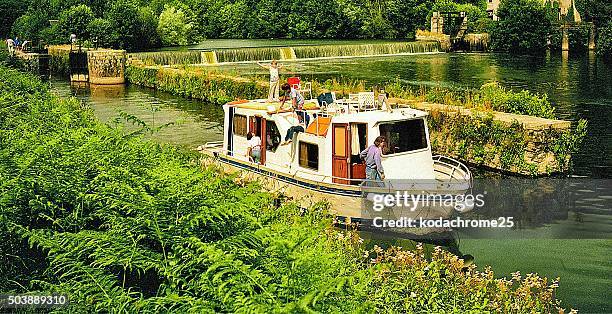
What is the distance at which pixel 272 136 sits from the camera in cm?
1720

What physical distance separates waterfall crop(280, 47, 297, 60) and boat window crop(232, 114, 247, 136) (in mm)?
37697

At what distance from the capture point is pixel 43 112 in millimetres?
12312

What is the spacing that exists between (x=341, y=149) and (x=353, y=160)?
32 cm

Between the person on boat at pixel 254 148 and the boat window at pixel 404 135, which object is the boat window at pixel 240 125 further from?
the boat window at pixel 404 135

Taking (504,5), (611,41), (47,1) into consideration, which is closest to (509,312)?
(611,41)

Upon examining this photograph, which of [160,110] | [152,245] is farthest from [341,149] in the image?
[160,110]

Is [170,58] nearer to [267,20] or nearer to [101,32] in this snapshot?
[101,32]

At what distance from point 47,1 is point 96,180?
79091 mm

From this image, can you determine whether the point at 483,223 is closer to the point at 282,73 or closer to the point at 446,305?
the point at 446,305

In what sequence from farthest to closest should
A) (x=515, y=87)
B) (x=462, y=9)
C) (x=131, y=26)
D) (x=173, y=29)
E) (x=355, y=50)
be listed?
1. (x=462, y=9)
2. (x=173, y=29)
3. (x=131, y=26)
4. (x=355, y=50)
5. (x=515, y=87)

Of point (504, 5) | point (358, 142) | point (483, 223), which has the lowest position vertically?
point (483, 223)

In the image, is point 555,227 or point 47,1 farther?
point 47,1

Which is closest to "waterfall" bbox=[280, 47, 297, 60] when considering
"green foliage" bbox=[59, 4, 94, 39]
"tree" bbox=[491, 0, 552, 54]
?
"green foliage" bbox=[59, 4, 94, 39]

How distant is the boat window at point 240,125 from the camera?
17859 millimetres
